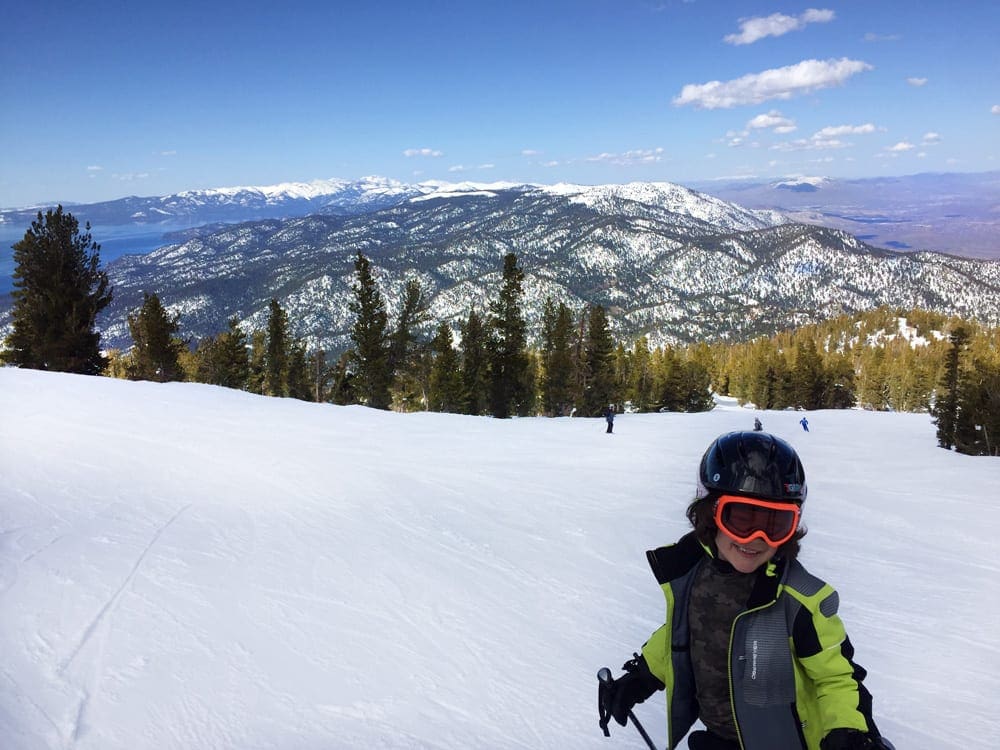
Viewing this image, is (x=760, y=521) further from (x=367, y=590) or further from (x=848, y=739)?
(x=367, y=590)

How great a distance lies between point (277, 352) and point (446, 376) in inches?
675

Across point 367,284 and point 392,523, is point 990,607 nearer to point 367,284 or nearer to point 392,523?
point 392,523

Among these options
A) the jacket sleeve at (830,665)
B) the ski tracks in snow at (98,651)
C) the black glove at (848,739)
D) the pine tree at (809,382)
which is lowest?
the pine tree at (809,382)

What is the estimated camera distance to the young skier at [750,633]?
245 cm

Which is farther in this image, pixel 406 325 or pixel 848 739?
pixel 406 325

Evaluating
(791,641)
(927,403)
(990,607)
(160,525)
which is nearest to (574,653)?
(791,641)

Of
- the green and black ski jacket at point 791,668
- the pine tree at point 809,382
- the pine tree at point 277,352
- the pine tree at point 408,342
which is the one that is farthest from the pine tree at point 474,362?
the pine tree at point 809,382

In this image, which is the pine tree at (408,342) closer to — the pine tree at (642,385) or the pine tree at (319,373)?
the pine tree at (319,373)

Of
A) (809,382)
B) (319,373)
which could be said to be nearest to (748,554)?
(319,373)

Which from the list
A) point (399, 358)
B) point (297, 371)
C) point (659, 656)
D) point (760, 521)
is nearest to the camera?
point (760, 521)

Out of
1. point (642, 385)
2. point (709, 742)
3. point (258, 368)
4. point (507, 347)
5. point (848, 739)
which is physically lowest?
point (642, 385)

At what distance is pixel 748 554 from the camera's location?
8.99 ft

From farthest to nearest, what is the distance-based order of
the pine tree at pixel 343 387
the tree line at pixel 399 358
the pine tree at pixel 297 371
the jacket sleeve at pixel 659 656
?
the pine tree at pixel 297 371
the pine tree at pixel 343 387
the tree line at pixel 399 358
the jacket sleeve at pixel 659 656

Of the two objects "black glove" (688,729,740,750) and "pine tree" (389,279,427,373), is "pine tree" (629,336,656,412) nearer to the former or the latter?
"pine tree" (389,279,427,373)
